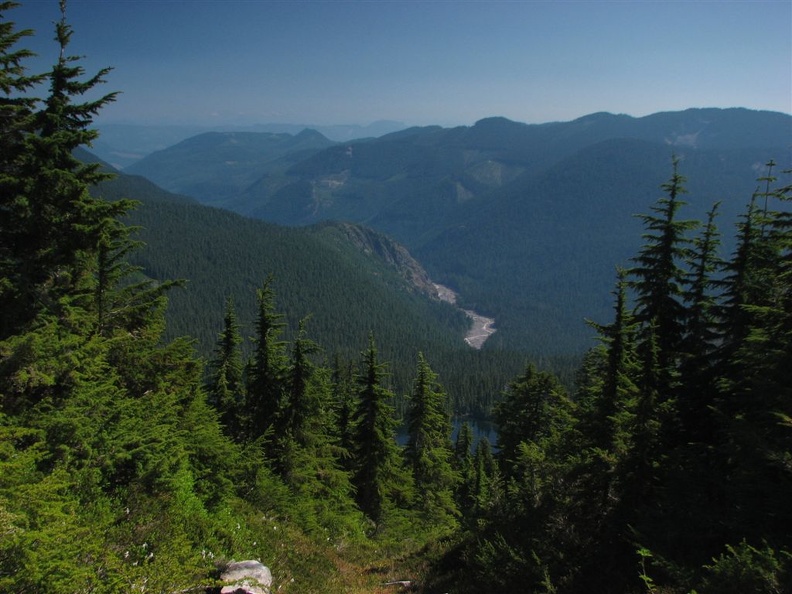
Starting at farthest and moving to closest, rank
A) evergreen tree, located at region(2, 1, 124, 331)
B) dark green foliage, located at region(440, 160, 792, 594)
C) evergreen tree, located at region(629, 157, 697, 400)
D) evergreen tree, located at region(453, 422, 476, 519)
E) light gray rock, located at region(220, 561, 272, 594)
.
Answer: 1. evergreen tree, located at region(453, 422, 476, 519)
2. evergreen tree, located at region(629, 157, 697, 400)
3. evergreen tree, located at region(2, 1, 124, 331)
4. dark green foliage, located at region(440, 160, 792, 594)
5. light gray rock, located at region(220, 561, 272, 594)

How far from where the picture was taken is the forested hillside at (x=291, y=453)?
31.4 feet

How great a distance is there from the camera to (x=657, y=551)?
38.3ft

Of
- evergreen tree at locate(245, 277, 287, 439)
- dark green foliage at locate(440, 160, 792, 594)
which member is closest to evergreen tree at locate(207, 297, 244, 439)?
evergreen tree at locate(245, 277, 287, 439)

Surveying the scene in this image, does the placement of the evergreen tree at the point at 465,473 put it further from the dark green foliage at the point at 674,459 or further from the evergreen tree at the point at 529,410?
the dark green foliage at the point at 674,459

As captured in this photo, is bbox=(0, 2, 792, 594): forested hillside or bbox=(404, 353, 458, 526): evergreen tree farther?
bbox=(404, 353, 458, 526): evergreen tree

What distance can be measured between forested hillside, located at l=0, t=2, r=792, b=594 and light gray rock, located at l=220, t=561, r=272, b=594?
1.01 ft

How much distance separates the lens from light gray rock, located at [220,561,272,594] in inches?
409

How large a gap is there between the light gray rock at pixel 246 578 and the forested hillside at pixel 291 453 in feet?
1.01

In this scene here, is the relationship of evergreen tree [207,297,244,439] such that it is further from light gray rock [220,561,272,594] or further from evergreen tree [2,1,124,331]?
light gray rock [220,561,272,594]

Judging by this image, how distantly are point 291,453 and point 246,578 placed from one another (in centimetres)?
1360

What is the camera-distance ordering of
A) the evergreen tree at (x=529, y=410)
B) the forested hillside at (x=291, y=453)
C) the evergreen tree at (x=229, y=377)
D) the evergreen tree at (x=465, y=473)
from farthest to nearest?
the evergreen tree at (x=465, y=473), the evergreen tree at (x=529, y=410), the evergreen tree at (x=229, y=377), the forested hillside at (x=291, y=453)

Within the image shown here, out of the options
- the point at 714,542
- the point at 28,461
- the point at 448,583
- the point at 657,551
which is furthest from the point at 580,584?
the point at 28,461

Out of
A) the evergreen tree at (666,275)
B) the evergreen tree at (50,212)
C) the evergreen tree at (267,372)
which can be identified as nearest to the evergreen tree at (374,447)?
the evergreen tree at (267,372)

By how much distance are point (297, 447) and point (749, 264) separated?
75.4 ft
